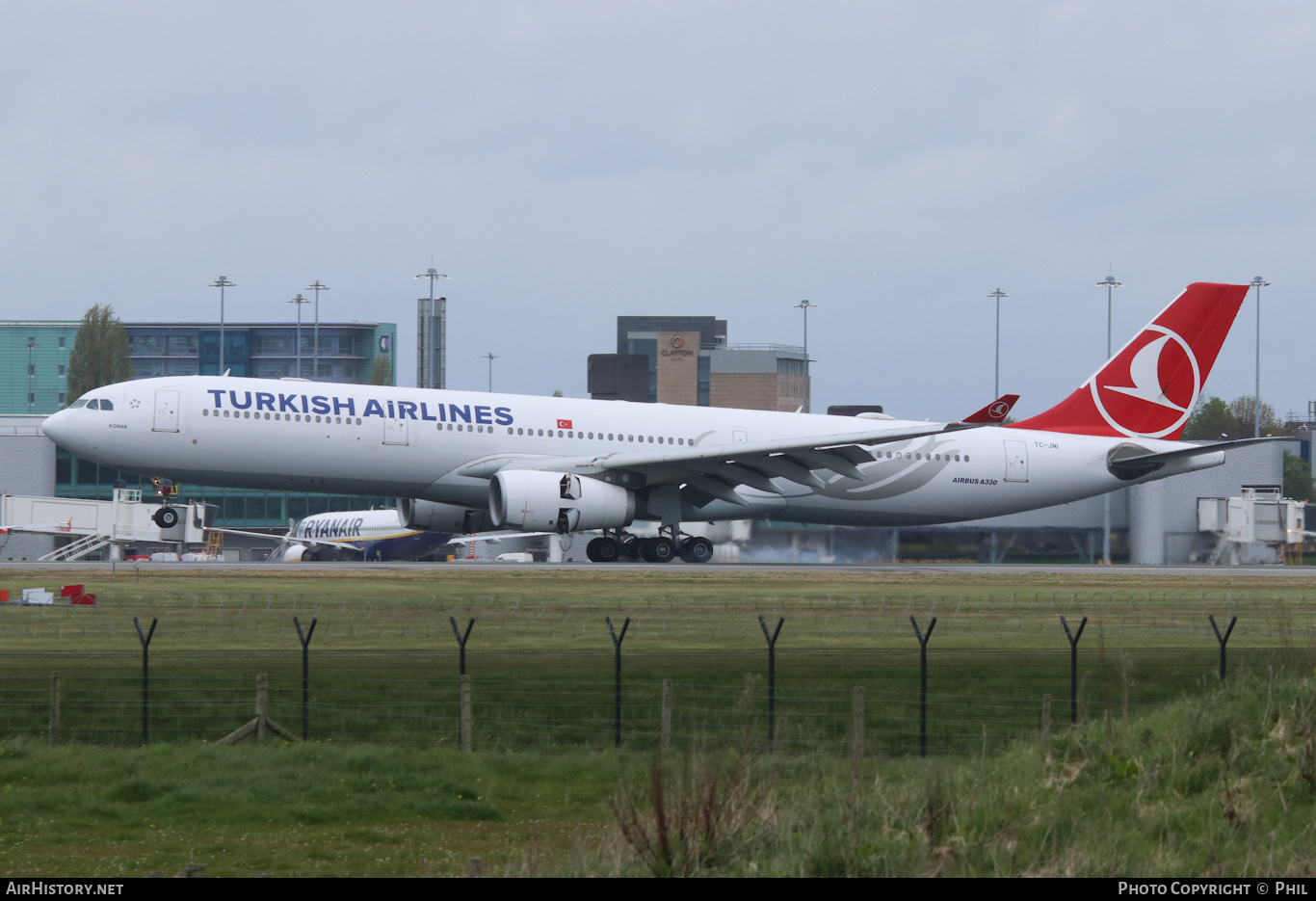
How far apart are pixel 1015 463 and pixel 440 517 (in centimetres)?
1785

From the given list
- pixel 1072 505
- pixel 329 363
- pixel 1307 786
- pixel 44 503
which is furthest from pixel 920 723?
pixel 329 363

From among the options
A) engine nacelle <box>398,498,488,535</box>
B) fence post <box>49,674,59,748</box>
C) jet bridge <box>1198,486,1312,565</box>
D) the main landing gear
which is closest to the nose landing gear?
engine nacelle <box>398,498,488,535</box>

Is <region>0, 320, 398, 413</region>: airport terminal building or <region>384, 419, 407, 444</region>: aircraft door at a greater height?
<region>0, 320, 398, 413</region>: airport terminal building

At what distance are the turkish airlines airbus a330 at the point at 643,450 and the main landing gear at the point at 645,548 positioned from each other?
0.06 metres

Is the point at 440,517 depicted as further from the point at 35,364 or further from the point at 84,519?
the point at 35,364

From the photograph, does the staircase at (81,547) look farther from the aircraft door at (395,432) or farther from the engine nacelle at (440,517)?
the aircraft door at (395,432)

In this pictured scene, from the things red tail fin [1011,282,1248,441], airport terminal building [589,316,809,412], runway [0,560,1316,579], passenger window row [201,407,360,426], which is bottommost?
runway [0,560,1316,579]

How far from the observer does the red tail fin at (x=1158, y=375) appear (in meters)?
46.7

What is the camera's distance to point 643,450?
42344mm

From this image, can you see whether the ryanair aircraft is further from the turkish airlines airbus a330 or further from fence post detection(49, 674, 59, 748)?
fence post detection(49, 674, 59, 748)

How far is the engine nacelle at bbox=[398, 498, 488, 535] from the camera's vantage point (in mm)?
42531

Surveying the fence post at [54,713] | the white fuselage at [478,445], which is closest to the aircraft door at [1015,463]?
the white fuselage at [478,445]

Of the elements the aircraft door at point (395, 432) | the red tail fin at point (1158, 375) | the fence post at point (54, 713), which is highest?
the red tail fin at point (1158, 375)

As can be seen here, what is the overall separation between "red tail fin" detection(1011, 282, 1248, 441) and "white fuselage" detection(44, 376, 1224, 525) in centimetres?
69
